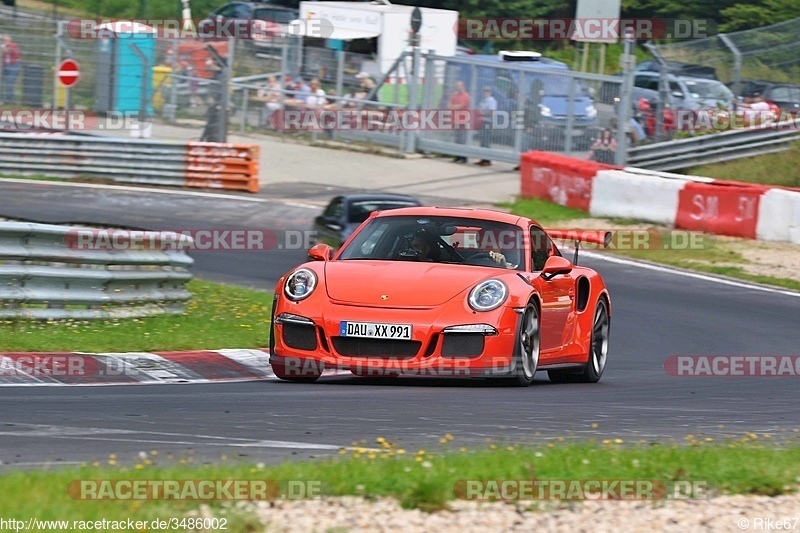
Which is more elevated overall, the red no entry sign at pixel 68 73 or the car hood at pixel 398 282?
the red no entry sign at pixel 68 73

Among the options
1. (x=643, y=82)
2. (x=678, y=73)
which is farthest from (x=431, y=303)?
(x=643, y=82)

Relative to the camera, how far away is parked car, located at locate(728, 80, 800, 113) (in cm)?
2559

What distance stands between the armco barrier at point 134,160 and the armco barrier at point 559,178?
16.9ft

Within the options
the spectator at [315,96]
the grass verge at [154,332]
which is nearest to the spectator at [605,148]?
the spectator at [315,96]

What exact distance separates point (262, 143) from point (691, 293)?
16018 mm

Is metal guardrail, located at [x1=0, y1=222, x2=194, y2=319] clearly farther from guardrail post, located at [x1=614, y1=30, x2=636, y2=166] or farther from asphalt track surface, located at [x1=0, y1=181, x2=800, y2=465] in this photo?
guardrail post, located at [x1=614, y1=30, x2=636, y2=166]

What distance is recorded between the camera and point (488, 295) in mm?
8930

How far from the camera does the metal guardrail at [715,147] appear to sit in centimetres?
2594

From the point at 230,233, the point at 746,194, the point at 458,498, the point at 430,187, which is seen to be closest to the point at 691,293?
the point at 746,194

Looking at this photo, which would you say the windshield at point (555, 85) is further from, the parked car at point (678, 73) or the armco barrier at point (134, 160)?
→ the armco barrier at point (134, 160)

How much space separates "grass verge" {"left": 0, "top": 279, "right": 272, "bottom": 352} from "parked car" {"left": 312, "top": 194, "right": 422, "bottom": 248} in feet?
11.3

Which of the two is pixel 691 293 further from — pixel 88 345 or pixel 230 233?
pixel 88 345

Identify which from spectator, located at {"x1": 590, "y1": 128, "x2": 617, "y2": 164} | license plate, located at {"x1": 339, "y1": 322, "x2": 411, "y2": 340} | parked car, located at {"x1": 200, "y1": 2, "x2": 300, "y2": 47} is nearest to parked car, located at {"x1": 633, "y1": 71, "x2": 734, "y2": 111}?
spectator, located at {"x1": 590, "y1": 128, "x2": 617, "y2": 164}

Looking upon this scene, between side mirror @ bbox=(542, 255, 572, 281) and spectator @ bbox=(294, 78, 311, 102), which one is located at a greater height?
spectator @ bbox=(294, 78, 311, 102)
